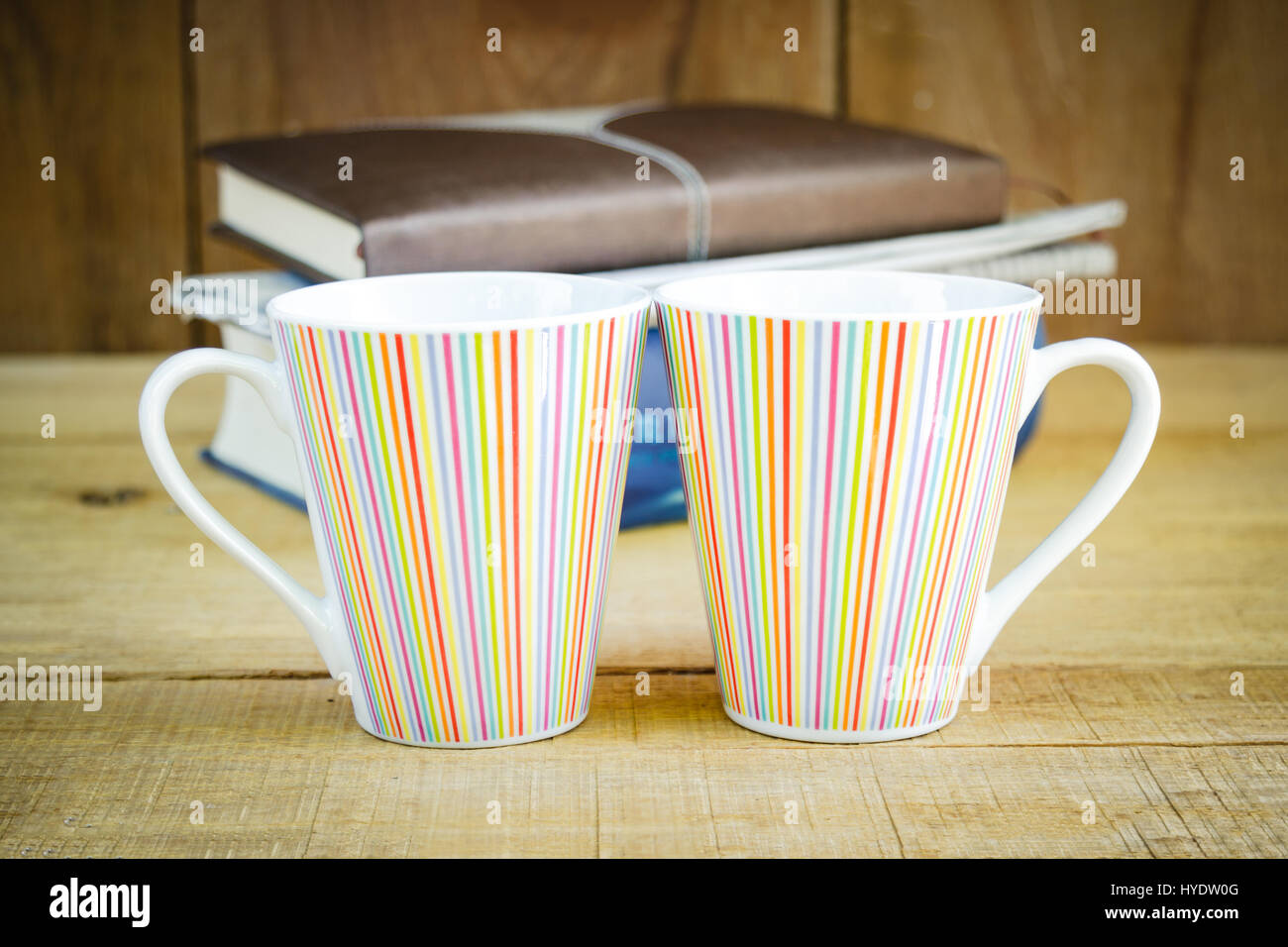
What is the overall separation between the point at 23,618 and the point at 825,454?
0.95 feet

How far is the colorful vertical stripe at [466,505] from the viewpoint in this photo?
1.14 feet

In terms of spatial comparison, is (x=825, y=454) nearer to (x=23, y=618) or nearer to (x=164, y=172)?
(x=23, y=618)

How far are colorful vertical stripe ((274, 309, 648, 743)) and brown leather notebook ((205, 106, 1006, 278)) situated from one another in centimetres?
18

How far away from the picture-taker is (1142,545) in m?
0.54

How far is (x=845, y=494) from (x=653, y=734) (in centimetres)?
9

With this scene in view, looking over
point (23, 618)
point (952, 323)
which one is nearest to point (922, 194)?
point (952, 323)

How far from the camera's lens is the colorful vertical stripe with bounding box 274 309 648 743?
348 millimetres

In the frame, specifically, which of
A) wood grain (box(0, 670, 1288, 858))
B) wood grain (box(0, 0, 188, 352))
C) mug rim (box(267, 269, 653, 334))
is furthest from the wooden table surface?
wood grain (box(0, 0, 188, 352))

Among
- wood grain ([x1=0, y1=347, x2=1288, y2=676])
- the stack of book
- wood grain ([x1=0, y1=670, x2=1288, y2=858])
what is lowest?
wood grain ([x1=0, y1=670, x2=1288, y2=858])

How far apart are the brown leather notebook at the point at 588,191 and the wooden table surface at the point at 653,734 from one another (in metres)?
0.12

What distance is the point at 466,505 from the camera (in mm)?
358

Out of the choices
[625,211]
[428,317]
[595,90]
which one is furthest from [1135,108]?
[428,317]

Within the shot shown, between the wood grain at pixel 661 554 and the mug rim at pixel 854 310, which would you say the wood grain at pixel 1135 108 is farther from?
the mug rim at pixel 854 310

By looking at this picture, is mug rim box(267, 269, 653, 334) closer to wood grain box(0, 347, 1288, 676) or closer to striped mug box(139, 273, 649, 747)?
striped mug box(139, 273, 649, 747)
